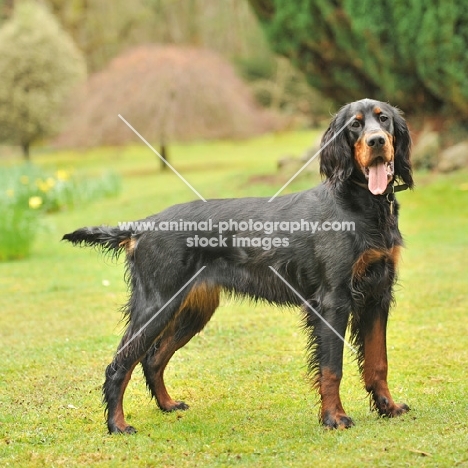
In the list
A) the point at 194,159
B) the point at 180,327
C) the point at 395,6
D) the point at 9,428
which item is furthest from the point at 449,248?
the point at 194,159

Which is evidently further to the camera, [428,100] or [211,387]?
[428,100]

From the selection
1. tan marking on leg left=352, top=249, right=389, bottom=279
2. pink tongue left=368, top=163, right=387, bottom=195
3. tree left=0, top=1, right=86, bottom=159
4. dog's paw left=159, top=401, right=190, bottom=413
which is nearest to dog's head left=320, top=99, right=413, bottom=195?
pink tongue left=368, top=163, right=387, bottom=195

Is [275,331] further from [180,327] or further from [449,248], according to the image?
[449,248]

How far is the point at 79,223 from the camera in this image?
12648mm

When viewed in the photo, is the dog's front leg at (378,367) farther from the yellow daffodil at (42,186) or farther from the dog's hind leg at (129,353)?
the yellow daffodil at (42,186)

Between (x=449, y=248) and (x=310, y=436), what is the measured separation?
5939 mm

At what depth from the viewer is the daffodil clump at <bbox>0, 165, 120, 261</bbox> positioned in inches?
398

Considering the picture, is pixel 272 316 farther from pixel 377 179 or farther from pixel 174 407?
pixel 377 179

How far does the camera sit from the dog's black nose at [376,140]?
3.96 meters

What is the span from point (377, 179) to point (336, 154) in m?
0.28

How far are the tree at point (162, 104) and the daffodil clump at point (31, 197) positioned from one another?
2783 mm

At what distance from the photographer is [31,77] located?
23.6m

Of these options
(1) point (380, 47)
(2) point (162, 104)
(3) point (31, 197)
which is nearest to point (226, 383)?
(3) point (31, 197)

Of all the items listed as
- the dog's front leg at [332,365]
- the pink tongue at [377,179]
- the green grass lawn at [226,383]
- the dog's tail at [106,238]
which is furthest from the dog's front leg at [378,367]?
the dog's tail at [106,238]
